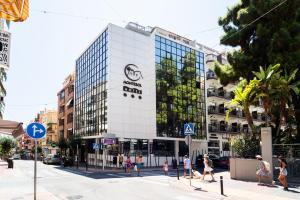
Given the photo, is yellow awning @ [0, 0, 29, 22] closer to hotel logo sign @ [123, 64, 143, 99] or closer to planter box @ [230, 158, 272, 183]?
planter box @ [230, 158, 272, 183]

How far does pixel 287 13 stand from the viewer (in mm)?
23984

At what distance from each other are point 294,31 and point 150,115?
72.7 ft

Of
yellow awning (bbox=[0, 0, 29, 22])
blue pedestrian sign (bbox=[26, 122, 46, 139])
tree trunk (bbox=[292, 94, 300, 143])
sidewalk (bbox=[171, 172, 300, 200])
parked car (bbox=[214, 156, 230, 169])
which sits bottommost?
parked car (bbox=[214, 156, 230, 169])

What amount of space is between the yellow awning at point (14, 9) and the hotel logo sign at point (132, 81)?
32.5 metres

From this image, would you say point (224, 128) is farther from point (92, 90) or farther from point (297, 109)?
point (297, 109)

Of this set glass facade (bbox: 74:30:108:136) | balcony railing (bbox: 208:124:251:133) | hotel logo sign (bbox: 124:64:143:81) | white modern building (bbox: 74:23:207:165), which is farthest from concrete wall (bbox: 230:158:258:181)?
balcony railing (bbox: 208:124:251:133)

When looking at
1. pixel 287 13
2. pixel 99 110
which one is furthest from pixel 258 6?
pixel 99 110

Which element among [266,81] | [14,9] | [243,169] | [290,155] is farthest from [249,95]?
[14,9]

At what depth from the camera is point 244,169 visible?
18984mm

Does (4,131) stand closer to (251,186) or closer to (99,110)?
(251,186)

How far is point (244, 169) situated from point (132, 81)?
23872 mm

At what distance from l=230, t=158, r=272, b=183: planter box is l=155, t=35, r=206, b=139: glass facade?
22260mm

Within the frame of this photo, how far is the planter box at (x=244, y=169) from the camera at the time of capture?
18398mm

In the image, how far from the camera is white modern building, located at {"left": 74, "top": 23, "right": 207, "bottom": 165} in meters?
38.6
